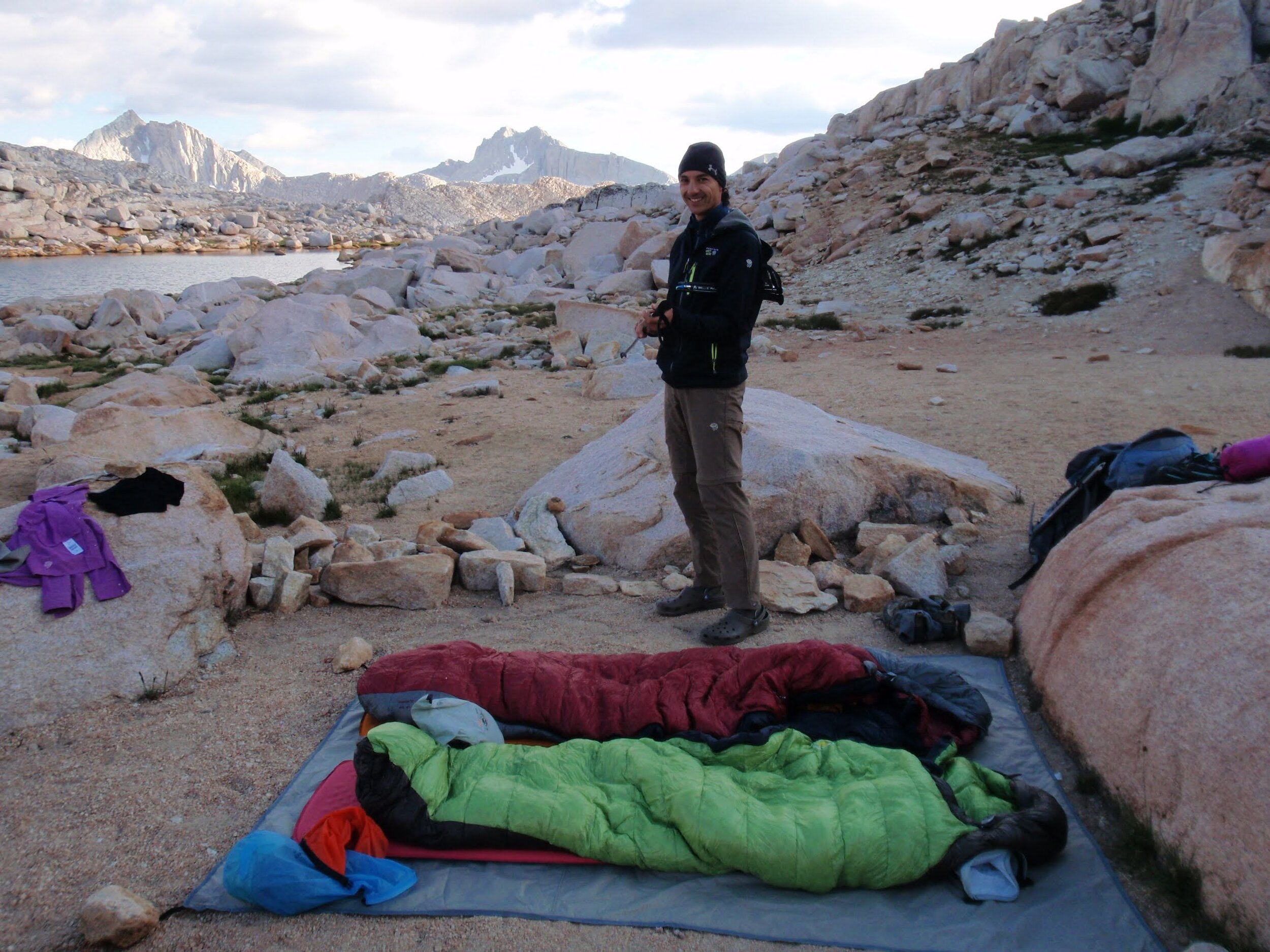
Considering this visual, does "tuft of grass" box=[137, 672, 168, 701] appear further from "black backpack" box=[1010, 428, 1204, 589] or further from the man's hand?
"black backpack" box=[1010, 428, 1204, 589]

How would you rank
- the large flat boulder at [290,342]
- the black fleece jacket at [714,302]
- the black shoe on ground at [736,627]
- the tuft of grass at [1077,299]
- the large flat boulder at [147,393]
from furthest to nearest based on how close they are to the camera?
the tuft of grass at [1077,299]
the large flat boulder at [290,342]
the large flat boulder at [147,393]
the black shoe on ground at [736,627]
the black fleece jacket at [714,302]

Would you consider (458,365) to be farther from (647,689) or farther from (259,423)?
(647,689)

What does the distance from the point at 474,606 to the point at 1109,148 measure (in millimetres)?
17850

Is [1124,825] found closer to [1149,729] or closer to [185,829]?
[1149,729]

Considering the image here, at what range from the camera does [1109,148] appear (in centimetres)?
1689

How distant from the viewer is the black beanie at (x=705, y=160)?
10.9 ft

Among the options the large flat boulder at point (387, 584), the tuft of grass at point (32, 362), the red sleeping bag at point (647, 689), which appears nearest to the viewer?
the red sleeping bag at point (647, 689)

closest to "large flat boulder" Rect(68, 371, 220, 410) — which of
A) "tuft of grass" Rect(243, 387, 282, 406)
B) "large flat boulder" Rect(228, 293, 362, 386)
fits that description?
"tuft of grass" Rect(243, 387, 282, 406)

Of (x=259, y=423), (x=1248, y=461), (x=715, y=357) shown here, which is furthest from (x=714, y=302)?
(x=259, y=423)

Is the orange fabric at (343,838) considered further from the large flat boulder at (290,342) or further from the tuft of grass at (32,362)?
the tuft of grass at (32,362)

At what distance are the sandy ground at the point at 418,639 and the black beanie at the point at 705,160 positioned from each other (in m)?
1.95

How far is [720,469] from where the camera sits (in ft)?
11.5

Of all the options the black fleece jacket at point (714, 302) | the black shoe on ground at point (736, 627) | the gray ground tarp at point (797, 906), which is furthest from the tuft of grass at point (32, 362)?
the gray ground tarp at point (797, 906)

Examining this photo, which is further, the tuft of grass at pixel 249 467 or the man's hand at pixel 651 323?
the tuft of grass at pixel 249 467
